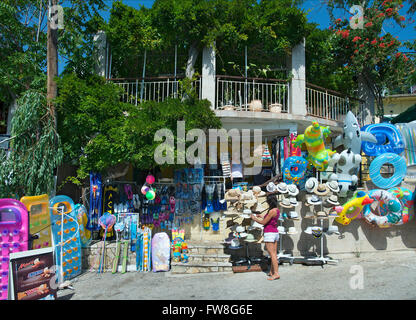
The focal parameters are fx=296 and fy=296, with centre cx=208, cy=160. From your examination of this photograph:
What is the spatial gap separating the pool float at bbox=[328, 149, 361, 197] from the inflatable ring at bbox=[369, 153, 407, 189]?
616mm

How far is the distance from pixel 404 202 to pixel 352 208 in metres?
1.55

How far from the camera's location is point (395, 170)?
7418 millimetres

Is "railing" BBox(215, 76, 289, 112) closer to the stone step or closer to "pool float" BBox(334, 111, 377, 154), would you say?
"pool float" BBox(334, 111, 377, 154)

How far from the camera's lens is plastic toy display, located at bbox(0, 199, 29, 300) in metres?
4.90

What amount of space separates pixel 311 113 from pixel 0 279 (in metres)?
9.13

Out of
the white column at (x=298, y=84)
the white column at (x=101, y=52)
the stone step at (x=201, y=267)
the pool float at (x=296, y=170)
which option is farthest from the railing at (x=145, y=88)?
the stone step at (x=201, y=267)

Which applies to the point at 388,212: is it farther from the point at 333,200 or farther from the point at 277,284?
the point at 277,284

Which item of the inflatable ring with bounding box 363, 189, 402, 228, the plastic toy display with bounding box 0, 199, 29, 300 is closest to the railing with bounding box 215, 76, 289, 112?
the inflatable ring with bounding box 363, 189, 402, 228

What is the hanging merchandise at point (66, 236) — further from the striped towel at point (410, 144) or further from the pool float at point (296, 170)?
the striped towel at point (410, 144)

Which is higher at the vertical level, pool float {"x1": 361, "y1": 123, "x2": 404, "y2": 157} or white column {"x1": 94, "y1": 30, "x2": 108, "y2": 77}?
white column {"x1": 94, "y1": 30, "x2": 108, "y2": 77}

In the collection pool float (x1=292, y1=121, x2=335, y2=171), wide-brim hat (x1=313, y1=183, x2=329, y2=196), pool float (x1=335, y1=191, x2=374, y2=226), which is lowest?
pool float (x1=335, y1=191, x2=374, y2=226)

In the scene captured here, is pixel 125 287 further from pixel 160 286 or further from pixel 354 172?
pixel 354 172

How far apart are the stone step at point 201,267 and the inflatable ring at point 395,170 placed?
4234mm

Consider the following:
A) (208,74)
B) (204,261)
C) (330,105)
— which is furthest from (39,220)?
(330,105)
